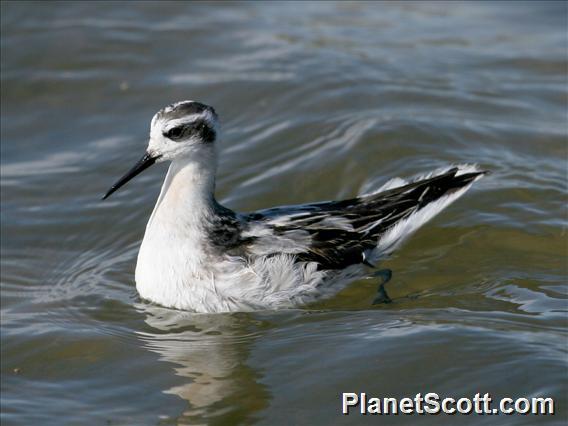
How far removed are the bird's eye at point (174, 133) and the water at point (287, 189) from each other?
153 cm

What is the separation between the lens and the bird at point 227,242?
29.5 feet

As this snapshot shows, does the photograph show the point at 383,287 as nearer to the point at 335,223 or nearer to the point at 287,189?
the point at 335,223

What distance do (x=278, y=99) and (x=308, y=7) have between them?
2.96m

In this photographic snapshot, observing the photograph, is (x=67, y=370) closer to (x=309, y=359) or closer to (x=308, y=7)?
(x=309, y=359)

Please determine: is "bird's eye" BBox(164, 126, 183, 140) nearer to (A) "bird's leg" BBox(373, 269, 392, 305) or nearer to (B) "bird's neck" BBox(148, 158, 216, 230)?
(B) "bird's neck" BBox(148, 158, 216, 230)

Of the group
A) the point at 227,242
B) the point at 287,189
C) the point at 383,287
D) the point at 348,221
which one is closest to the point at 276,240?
the point at 227,242

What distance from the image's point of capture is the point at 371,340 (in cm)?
827

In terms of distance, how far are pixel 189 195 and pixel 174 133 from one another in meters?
0.58

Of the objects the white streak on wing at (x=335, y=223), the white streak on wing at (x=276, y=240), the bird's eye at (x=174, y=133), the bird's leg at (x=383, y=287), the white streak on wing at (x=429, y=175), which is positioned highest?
the bird's eye at (x=174, y=133)

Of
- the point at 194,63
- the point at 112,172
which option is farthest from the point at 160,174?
the point at 194,63

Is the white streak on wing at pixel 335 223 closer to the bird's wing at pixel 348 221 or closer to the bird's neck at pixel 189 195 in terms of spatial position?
the bird's wing at pixel 348 221

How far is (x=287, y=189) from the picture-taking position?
11.3m

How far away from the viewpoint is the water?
792 cm

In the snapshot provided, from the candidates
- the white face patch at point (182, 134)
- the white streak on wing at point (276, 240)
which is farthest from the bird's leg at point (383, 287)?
the white face patch at point (182, 134)
